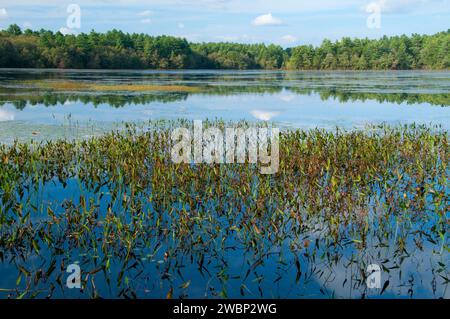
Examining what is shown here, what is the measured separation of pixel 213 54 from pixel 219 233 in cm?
12644

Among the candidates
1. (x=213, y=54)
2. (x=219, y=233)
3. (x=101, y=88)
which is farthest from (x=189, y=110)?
(x=213, y=54)

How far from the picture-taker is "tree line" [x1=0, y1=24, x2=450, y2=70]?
3784 inches

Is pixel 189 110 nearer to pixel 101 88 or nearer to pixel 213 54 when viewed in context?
pixel 101 88

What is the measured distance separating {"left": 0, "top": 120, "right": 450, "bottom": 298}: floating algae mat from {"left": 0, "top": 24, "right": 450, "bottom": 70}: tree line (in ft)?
279

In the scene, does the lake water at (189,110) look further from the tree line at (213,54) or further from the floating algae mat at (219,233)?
the tree line at (213,54)

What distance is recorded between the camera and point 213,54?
429 ft

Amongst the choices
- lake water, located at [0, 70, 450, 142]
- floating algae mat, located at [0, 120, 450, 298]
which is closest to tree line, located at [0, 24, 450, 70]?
lake water, located at [0, 70, 450, 142]

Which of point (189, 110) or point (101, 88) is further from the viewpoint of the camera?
point (101, 88)

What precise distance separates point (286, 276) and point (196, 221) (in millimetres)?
2115

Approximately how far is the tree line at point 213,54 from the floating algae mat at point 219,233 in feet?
279

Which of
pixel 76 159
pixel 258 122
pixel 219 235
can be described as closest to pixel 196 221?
pixel 219 235

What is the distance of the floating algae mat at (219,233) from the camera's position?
6.38 m

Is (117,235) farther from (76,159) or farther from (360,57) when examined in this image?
(360,57)
